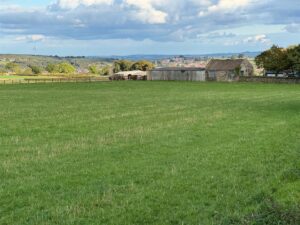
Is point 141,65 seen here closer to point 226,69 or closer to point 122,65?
point 122,65

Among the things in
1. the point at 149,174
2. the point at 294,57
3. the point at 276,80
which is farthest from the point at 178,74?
the point at 149,174

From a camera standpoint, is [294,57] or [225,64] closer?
[294,57]

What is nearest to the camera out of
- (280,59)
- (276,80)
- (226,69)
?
(276,80)

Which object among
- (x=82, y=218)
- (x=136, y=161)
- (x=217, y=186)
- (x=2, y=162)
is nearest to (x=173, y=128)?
(x=136, y=161)

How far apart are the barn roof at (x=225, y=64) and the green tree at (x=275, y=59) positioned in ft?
28.8

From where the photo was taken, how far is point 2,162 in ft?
51.2

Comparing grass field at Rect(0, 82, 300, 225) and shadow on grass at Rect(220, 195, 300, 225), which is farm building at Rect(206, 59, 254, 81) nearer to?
grass field at Rect(0, 82, 300, 225)

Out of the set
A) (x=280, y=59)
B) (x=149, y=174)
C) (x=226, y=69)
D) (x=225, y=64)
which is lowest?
(x=149, y=174)

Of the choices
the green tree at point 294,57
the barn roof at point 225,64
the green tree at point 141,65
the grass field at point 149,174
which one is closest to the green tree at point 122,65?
the green tree at point 141,65

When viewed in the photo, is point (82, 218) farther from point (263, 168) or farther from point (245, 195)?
point (263, 168)

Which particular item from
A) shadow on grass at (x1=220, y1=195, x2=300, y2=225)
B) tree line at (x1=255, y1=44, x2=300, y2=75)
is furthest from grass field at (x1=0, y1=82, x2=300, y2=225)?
tree line at (x1=255, y1=44, x2=300, y2=75)

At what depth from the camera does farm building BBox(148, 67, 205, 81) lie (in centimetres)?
13112

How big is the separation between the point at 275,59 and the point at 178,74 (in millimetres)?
26199

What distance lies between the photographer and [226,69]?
5177 inches
